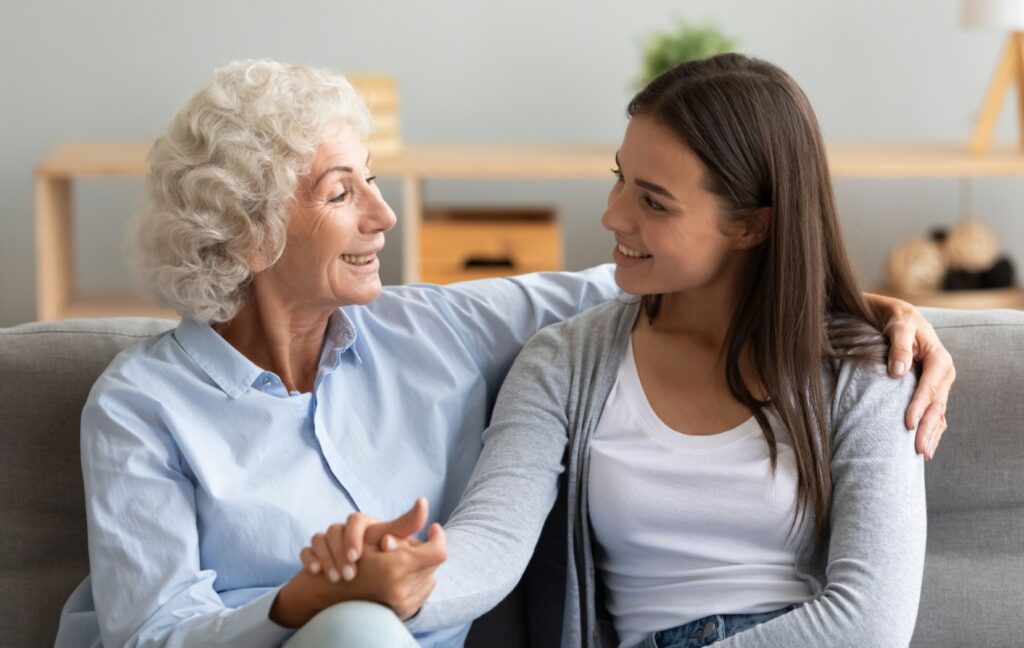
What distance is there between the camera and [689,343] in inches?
68.3

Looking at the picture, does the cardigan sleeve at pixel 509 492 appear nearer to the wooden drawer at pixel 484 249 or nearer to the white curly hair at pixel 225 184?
the white curly hair at pixel 225 184

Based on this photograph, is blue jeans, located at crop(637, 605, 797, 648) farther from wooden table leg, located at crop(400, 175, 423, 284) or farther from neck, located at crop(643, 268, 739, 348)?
wooden table leg, located at crop(400, 175, 423, 284)

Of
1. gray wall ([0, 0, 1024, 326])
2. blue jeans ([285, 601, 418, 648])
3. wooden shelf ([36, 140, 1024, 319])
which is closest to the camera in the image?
blue jeans ([285, 601, 418, 648])

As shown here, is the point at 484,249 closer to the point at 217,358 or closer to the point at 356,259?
the point at 356,259

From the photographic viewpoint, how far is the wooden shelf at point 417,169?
11.7 ft

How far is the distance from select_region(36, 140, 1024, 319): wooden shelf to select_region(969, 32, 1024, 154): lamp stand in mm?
47

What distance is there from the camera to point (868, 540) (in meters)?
1.53

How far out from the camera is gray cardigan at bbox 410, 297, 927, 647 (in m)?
1.51

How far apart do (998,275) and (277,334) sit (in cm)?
275

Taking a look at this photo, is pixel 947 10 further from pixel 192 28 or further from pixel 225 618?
pixel 225 618

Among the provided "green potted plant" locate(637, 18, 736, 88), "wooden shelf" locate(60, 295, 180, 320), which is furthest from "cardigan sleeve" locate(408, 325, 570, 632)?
"wooden shelf" locate(60, 295, 180, 320)

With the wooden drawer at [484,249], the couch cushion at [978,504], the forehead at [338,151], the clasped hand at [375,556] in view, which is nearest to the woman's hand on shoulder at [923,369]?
the couch cushion at [978,504]

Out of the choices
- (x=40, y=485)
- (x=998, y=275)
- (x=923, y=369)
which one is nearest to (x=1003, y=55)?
(x=998, y=275)

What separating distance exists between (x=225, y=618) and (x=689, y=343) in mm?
663
